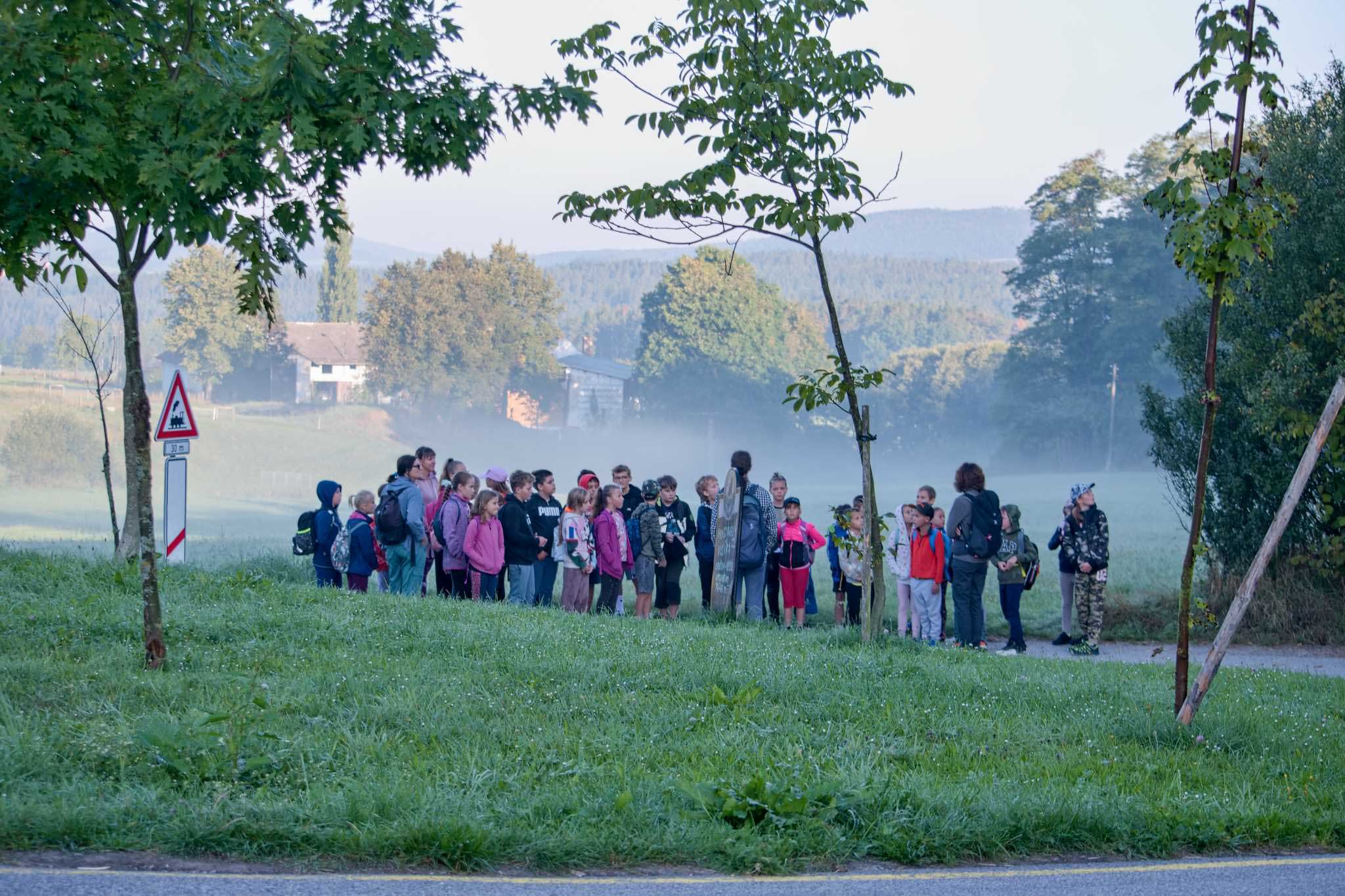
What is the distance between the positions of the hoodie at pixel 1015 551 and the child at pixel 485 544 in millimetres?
5794

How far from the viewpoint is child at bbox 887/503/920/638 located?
1429 cm

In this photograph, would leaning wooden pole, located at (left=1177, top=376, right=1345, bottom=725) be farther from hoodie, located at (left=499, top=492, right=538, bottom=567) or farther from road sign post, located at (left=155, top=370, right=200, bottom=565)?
road sign post, located at (left=155, top=370, right=200, bottom=565)

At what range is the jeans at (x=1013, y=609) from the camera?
557 inches

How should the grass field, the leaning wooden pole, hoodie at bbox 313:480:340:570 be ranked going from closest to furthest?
1. the grass field
2. the leaning wooden pole
3. hoodie at bbox 313:480:340:570

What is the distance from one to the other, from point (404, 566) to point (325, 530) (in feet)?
3.95

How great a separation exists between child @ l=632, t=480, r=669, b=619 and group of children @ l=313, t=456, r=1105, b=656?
17 mm

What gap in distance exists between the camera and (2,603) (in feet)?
34.8

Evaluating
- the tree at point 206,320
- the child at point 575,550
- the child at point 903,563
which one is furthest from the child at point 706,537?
the tree at point 206,320

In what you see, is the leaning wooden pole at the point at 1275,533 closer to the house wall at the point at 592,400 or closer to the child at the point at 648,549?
the child at the point at 648,549

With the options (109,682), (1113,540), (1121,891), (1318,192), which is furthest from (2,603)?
(1113,540)

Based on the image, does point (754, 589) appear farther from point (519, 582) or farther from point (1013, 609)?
point (1013, 609)

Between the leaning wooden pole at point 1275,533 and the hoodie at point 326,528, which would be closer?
the leaning wooden pole at point 1275,533

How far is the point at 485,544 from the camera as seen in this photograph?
14570 mm

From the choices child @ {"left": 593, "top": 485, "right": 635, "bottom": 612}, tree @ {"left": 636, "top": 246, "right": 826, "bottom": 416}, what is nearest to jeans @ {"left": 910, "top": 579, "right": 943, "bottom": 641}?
child @ {"left": 593, "top": 485, "right": 635, "bottom": 612}
